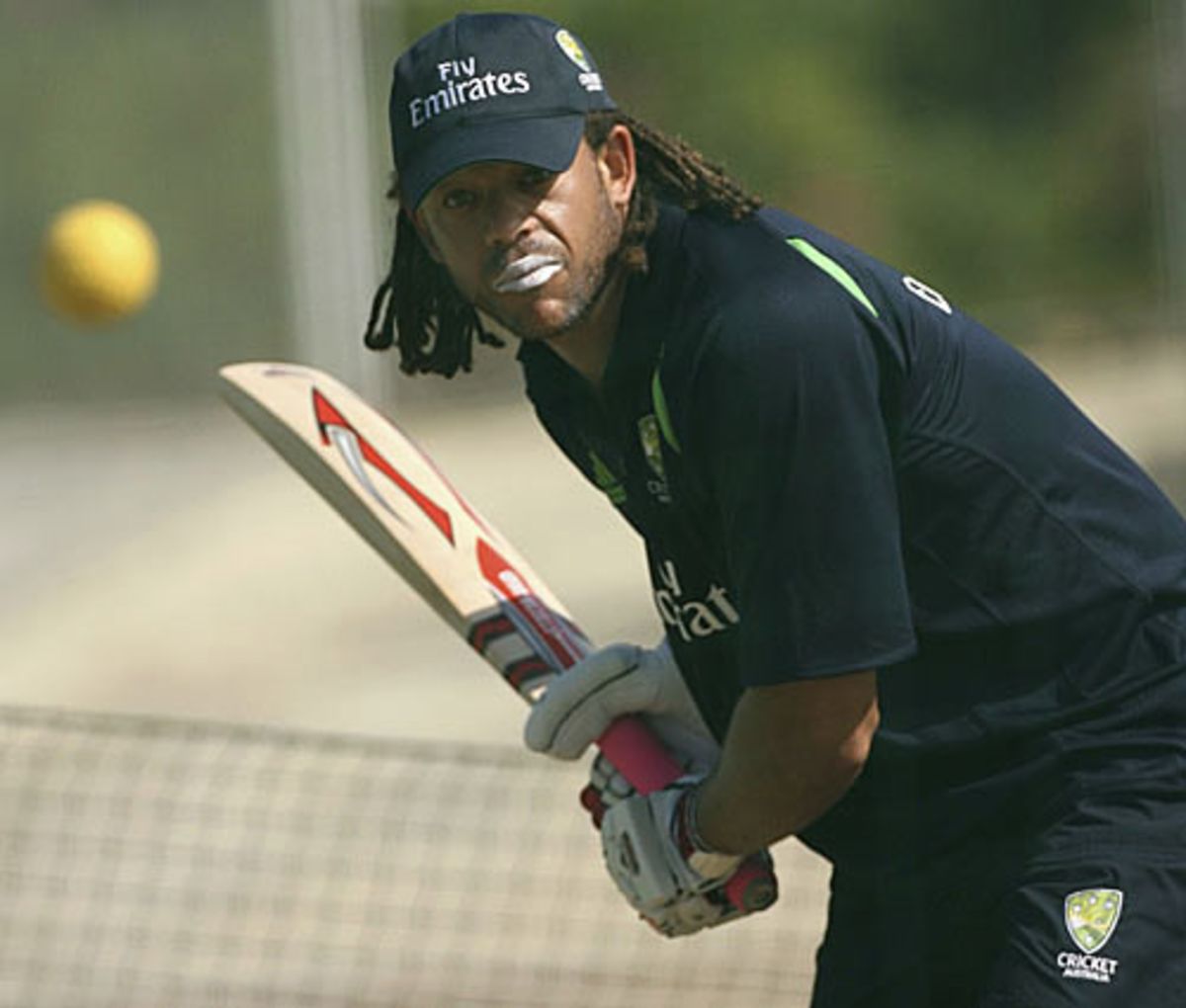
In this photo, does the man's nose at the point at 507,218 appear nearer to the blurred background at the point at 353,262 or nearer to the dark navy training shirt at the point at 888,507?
the dark navy training shirt at the point at 888,507

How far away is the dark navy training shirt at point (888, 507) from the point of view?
2.23 metres

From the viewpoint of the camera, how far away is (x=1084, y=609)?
2.42 m

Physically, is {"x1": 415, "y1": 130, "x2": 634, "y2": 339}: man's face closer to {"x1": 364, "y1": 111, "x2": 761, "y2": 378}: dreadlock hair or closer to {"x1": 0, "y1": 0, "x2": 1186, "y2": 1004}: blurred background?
{"x1": 364, "y1": 111, "x2": 761, "y2": 378}: dreadlock hair

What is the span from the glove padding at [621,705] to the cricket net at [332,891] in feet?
4.68

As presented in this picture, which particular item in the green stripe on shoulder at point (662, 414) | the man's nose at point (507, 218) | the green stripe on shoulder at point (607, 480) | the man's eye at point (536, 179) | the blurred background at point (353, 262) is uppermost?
the man's eye at point (536, 179)

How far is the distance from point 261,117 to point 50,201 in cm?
105

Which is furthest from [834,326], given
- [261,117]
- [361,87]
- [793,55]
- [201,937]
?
[793,55]

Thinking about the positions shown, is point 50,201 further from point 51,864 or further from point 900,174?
point 51,864

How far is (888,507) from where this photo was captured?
2252 millimetres

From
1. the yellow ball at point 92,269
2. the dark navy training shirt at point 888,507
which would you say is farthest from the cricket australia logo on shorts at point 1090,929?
the yellow ball at point 92,269

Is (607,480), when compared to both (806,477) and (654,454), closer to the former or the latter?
(654,454)

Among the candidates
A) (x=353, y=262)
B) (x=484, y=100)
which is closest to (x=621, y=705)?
(x=484, y=100)

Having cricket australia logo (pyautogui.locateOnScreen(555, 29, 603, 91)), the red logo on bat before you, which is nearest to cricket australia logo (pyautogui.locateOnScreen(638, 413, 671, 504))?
cricket australia logo (pyautogui.locateOnScreen(555, 29, 603, 91))

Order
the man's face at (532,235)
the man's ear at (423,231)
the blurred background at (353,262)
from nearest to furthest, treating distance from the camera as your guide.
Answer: the man's face at (532,235), the man's ear at (423,231), the blurred background at (353,262)
